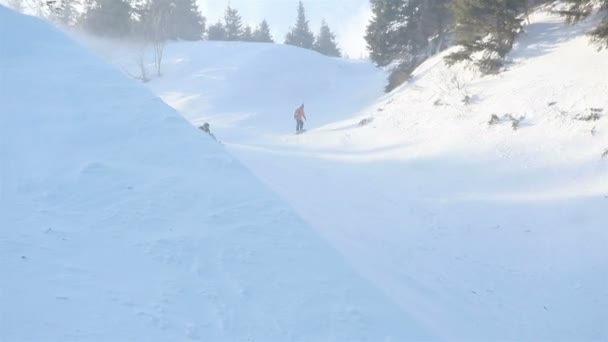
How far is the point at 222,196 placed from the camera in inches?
230

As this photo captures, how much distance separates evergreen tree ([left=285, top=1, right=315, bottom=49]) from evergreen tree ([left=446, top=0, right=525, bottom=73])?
1700 inches

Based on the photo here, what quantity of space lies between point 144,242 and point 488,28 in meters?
14.9

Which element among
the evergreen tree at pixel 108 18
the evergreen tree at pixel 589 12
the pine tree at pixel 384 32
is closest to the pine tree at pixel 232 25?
the evergreen tree at pixel 108 18

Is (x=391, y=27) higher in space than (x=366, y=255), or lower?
higher

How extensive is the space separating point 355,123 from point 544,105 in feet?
27.7

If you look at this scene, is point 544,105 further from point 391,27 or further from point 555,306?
point 391,27

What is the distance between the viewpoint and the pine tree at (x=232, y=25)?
53.3 metres

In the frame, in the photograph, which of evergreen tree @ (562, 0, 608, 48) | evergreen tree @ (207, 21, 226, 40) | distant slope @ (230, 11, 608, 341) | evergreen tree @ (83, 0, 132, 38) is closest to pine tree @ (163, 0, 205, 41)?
evergreen tree @ (207, 21, 226, 40)

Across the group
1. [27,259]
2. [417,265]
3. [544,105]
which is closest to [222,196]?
[27,259]

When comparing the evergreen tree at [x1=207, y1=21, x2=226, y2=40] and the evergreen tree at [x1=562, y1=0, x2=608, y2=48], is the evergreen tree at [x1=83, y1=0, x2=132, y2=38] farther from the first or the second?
the evergreen tree at [x1=562, y1=0, x2=608, y2=48]

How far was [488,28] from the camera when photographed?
50.6 ft

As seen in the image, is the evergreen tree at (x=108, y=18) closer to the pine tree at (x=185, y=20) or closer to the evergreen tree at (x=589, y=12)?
the pine tree at (x=185, y=20)

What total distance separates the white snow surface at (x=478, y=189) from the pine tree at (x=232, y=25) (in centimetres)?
3588

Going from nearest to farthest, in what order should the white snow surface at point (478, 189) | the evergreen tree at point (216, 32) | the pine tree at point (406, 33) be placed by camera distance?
the white snow surface at point (478, 189) < the pine tree at point (406, 33) < the evergreen tree at point (216, 32)
